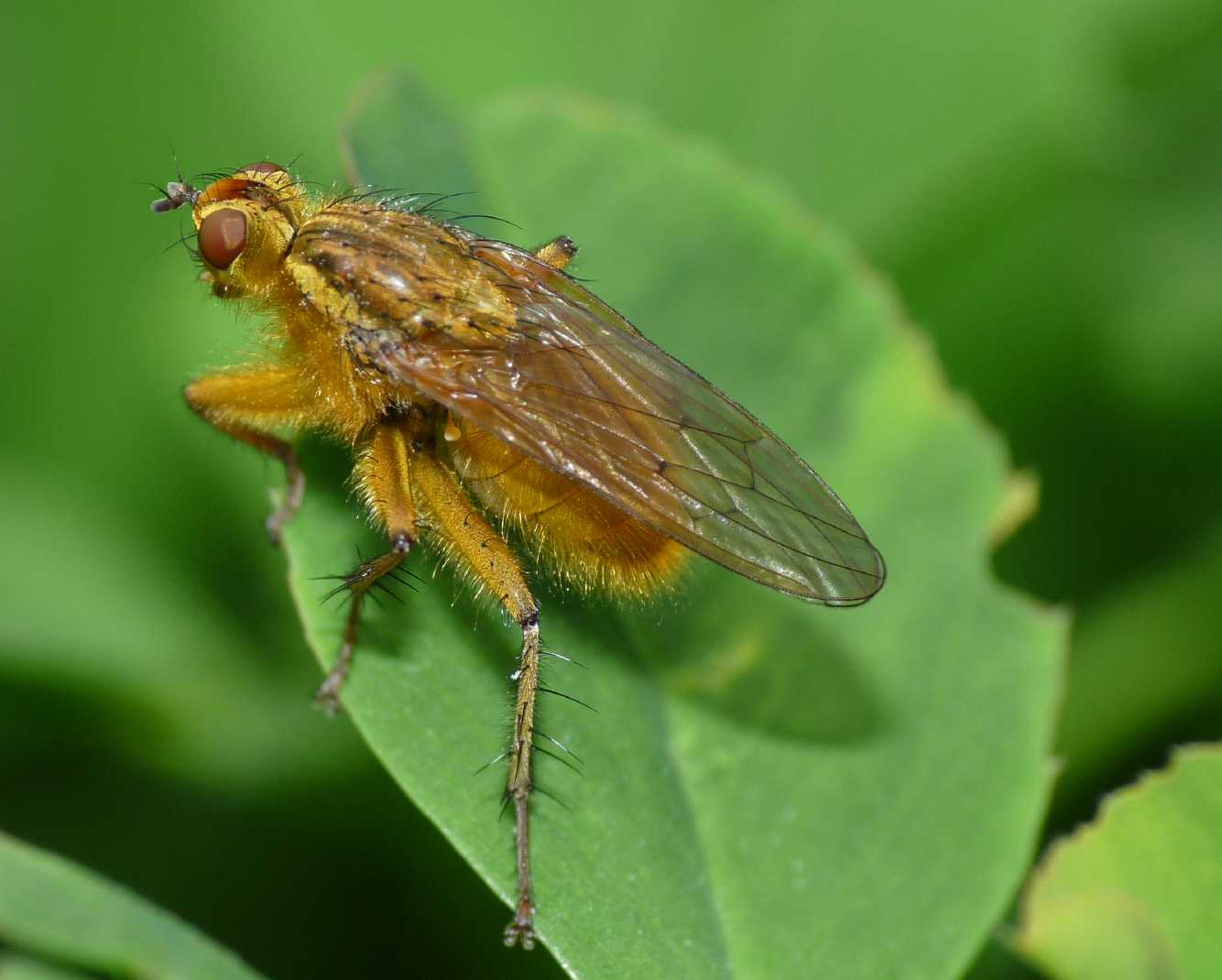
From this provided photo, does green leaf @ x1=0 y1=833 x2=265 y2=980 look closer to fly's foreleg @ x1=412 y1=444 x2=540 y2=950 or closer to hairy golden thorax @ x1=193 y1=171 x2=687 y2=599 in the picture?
fly's foreleg @ x1=412 y1=444 x2=540 y2=950

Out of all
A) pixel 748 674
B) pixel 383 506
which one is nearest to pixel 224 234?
pixel 383 506

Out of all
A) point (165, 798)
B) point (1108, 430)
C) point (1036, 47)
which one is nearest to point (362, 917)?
point (165, 798)

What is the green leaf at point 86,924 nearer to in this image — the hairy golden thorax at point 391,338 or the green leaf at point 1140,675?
the hairy golden thorax at point 391,338

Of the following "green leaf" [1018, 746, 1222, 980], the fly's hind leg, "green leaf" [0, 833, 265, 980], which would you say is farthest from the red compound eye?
"green leaf" [1018, 746, 1222, 980]

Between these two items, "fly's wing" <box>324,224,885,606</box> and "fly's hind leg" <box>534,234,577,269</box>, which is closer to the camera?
"fly's wing" <box>324,224,885,606</box>

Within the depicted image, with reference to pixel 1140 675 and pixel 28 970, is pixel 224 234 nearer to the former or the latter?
pixel 28 970

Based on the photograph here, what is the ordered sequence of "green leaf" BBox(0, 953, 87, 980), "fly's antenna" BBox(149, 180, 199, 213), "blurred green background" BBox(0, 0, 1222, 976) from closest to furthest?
"green leaf" BBox(0, 953, 87, 980) < "fly's antenna" BBox(149, 180, 199, 213) < "blurred green background" BBox(0, 0, 1222, 976)
